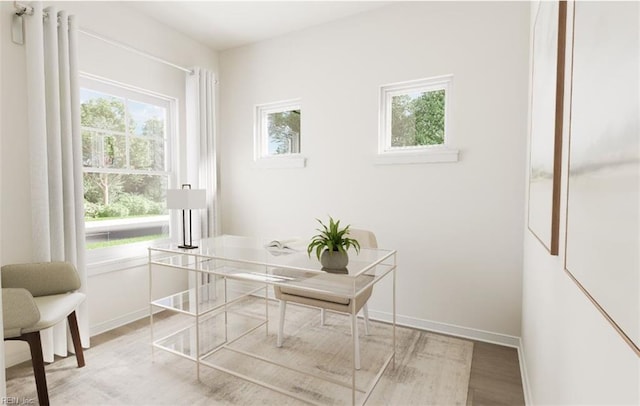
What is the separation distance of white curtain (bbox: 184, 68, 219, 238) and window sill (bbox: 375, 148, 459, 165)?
184cm

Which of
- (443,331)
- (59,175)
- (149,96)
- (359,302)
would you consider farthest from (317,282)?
(149,96)

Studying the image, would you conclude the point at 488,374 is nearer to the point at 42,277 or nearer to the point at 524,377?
the point at 524,377

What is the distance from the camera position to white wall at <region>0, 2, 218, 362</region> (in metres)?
2.23

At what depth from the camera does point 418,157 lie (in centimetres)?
282

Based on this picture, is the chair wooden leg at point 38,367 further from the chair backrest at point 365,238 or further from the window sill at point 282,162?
the window sill at point 282,162

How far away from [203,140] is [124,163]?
2.61 ft

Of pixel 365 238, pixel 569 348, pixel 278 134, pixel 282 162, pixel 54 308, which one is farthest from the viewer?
pixel 278 134

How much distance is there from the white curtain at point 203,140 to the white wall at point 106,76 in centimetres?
12

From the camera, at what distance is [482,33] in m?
2.58

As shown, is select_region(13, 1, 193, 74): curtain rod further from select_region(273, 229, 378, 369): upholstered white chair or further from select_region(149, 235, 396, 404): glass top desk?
select_region(273, 229, 378, 369): upholstered white chair

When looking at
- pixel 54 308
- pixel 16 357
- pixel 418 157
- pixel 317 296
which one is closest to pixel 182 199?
pixel 54 308

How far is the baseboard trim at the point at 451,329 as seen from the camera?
2.59m

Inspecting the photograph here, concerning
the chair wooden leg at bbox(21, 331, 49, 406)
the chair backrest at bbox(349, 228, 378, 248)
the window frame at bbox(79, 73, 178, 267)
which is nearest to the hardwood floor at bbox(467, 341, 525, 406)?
the chair backrest at bbox(349, 228, 378, 248)

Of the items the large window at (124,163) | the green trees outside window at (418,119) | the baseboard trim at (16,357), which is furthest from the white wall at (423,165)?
the baseboard trim at (16,357)
